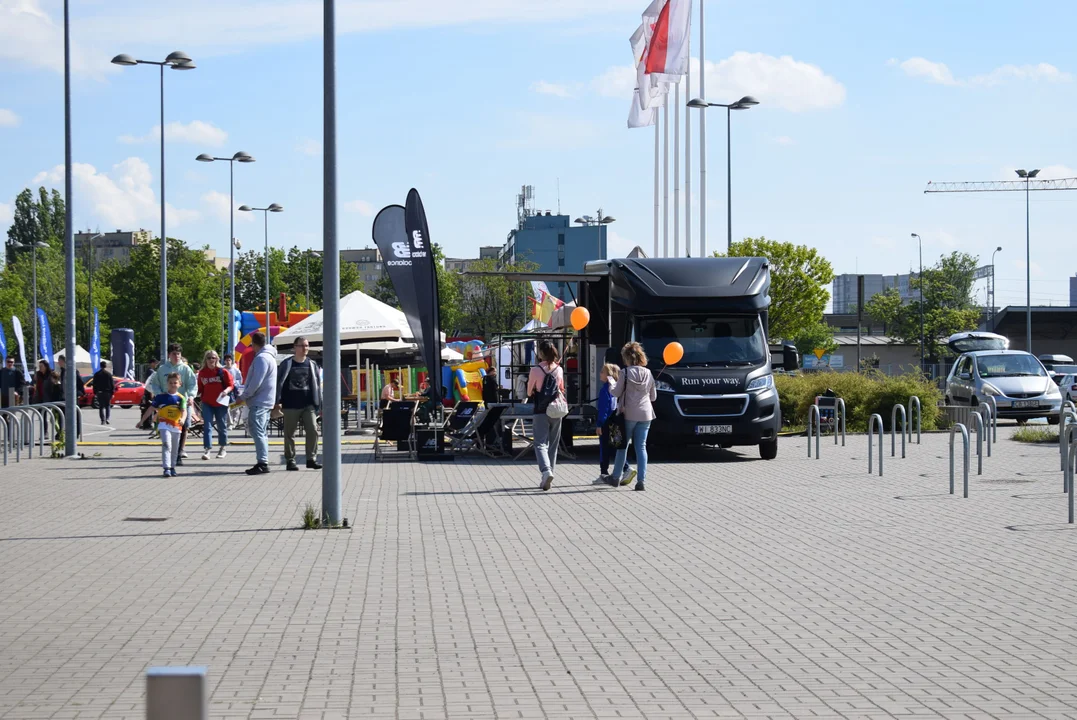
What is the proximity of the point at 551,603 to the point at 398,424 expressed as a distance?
1285 centimetres

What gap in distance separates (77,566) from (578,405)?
40.7 feet

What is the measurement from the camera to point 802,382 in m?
29.2

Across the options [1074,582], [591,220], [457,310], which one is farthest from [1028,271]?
[1074,582]

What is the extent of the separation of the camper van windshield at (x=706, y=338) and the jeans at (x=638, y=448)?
4304mm

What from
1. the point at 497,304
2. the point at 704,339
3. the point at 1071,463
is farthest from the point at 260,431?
the point at 497,304

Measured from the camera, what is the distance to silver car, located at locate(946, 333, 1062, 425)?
96.9ft

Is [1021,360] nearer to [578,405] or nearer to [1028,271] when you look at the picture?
[578,405]

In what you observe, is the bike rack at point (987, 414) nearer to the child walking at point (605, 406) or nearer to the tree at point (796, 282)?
the child walking at point (605, 406)

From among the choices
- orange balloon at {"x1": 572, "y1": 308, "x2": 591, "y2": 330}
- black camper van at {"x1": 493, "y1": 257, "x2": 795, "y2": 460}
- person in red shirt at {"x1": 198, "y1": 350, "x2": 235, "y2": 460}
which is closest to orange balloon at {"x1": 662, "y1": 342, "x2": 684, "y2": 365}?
black camper van at {"x1": 493, "y1": 257, "x2": 795, "y2": 460}

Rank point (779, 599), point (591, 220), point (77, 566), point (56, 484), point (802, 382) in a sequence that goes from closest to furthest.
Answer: point (779, 599) → point (77, 566) → point (56, 484) → point (802, 382) → point (591, 220)

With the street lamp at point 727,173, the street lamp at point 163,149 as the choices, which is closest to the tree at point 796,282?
the street lamp at point 727,173

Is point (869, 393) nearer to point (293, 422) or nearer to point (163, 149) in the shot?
point (293, 422)

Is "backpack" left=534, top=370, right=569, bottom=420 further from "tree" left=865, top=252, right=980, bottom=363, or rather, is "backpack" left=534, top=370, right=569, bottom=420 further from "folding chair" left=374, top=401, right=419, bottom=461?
"tree" left=865, top=252, right=980, bottom=363

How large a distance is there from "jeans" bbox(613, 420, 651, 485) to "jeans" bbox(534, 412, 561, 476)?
828mm
